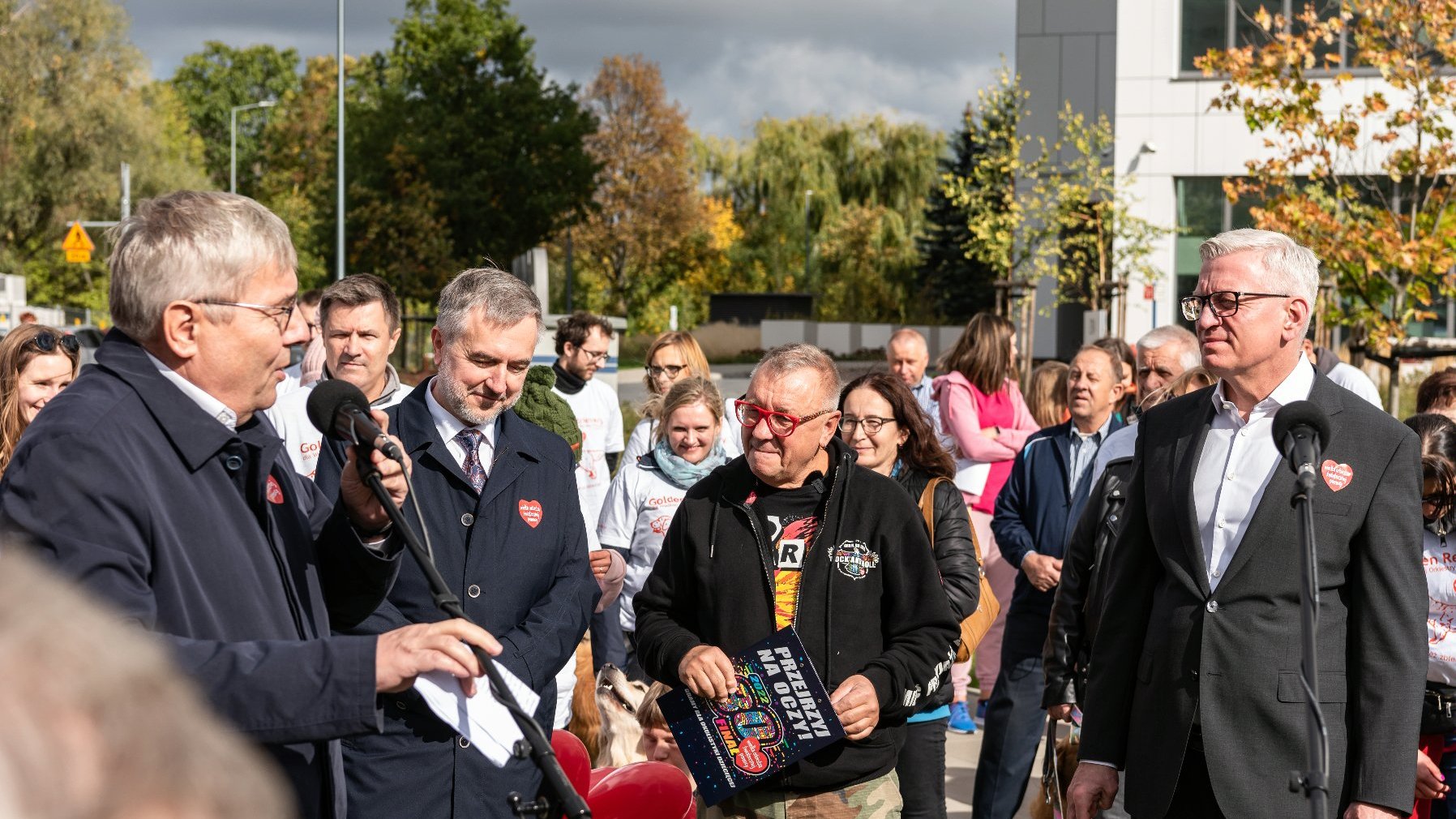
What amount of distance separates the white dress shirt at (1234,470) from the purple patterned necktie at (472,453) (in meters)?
1.97

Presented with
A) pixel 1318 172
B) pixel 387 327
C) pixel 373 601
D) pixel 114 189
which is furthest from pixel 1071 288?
pixel 114 189

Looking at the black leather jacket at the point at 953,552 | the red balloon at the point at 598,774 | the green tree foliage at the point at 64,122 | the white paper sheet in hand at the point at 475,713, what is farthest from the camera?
the green tree foliage at the point at 64,122

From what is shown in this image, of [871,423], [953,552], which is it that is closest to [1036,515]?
[871,423]

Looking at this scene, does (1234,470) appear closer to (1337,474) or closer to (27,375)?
(1337,474)

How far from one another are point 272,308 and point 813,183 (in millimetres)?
57448

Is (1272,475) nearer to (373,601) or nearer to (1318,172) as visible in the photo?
(373,601)

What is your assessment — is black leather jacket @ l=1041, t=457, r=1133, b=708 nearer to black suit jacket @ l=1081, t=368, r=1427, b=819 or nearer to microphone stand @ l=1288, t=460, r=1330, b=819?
black suit jacket @ l=1081, t=368, r=1427, b=819

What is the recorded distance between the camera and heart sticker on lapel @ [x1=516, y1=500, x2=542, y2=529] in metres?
3.98

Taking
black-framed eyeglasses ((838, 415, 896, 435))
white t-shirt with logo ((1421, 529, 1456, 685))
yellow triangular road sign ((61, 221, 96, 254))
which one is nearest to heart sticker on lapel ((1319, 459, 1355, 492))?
white t-shirt with logo ((1421, 529, 1456, 685))

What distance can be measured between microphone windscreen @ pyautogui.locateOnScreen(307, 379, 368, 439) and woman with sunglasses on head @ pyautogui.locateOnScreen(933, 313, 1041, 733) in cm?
591

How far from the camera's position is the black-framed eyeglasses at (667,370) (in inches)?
334

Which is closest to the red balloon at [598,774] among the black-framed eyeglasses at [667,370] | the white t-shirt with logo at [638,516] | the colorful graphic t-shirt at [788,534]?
the colorful graphic t-shirt at [788,534]

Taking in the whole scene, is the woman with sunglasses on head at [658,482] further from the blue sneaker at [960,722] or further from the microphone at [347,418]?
the microphone at [347,418]

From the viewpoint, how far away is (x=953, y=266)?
48500mm
